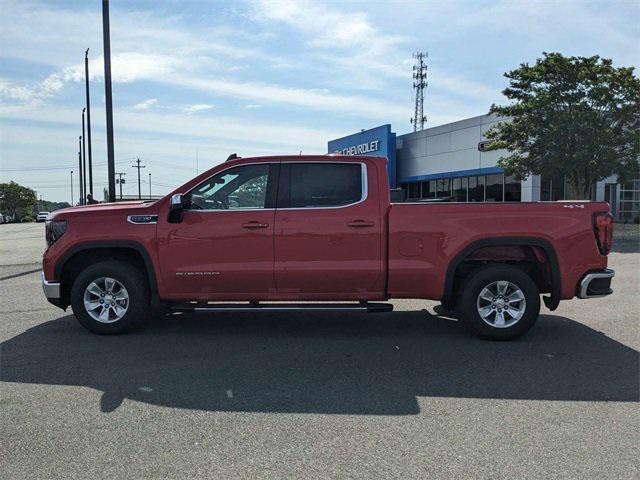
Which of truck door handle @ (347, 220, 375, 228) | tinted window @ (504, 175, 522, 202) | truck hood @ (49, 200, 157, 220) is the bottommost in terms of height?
truck door handle @ (347, 220, 375, 228)

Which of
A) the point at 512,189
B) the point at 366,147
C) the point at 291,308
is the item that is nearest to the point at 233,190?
the point at 291,308

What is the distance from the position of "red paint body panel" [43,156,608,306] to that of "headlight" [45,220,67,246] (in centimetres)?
23

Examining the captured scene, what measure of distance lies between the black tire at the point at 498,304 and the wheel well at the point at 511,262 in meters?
0.19

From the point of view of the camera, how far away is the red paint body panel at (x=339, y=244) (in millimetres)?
6020

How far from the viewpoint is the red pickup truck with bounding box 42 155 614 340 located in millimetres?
6027

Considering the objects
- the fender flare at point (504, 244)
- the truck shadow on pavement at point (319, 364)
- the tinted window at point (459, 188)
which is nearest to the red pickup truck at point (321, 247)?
the fender flare at point (504, 244)

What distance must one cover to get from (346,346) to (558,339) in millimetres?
2386

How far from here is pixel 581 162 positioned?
20.7 metres

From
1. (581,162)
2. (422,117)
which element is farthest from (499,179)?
(422,117)

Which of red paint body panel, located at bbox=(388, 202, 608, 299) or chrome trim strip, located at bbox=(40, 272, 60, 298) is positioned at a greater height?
red paint body panel, located at bbox=(388, 202, 608, 299)

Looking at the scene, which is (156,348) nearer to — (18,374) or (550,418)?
(18,374)

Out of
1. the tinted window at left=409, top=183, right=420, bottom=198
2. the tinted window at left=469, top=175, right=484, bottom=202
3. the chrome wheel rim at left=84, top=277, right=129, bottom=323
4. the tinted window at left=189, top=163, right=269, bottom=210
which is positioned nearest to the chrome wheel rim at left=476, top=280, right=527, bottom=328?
the tinted window at left=189, top=163, right=269, bottom=210

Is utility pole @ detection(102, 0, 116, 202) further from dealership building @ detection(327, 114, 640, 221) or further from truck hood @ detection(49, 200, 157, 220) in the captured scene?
dealership building @ detection(327, 114, 640, 221)

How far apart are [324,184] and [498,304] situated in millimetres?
2312
